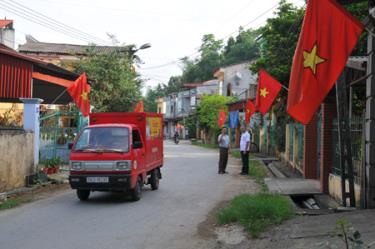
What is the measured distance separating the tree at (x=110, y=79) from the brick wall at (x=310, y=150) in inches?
662

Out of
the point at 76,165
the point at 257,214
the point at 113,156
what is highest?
the point at 113,156

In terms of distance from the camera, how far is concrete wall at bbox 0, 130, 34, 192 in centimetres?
1399

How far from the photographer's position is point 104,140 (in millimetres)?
13383

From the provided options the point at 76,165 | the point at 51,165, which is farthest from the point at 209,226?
the point at 51,165

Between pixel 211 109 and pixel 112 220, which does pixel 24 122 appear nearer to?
pixel 112 220

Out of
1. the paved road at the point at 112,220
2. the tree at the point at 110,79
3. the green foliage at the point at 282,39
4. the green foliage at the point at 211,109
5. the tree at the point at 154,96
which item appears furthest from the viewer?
the tree at the point at 154,96

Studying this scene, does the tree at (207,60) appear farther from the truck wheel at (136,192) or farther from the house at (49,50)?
the truck wheel at (136,192)

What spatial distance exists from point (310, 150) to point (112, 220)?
9050 mm

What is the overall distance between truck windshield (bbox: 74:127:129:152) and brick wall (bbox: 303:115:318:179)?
6.84 meters

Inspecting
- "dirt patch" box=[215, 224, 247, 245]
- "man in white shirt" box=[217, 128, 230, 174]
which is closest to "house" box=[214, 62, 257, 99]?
"man in white shirt" box=[217, 128, 230, 174]

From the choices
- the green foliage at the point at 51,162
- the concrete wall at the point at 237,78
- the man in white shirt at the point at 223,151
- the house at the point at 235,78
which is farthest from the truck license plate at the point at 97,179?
the concrete wall at the point at 237,78

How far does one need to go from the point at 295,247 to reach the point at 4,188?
9009mm

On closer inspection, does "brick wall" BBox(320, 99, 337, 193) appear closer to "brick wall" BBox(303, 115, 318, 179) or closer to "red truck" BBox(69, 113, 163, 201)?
"brick wall" BBox(303, 115, 318, 179)

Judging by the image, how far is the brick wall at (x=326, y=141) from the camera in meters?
13.7
